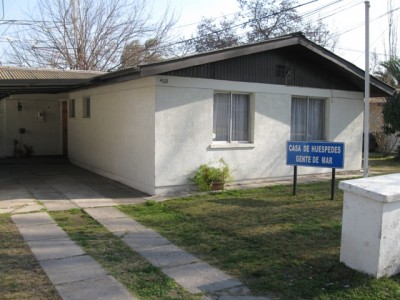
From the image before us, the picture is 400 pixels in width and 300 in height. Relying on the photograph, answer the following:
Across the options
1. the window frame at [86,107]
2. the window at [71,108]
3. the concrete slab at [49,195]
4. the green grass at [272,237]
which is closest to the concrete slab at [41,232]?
the green grass at [272,237]

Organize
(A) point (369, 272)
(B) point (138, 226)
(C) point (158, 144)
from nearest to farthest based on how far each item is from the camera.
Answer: (A) point (369, 272) → (B) point (138, 226) → (C) point (158, 144)

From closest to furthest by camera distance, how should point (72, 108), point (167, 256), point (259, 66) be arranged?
point (167, 256)
point (259, 66)
point (72, 108)

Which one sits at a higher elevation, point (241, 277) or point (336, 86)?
point (336, 86)

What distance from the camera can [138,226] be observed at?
7145 mm

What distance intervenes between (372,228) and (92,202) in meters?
6.02

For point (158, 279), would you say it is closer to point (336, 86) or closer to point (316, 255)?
point (316, 255)

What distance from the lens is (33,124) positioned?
18.1 metres

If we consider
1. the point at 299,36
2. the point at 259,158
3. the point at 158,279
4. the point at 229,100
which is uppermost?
the point at 299,36

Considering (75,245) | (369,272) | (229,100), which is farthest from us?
(229,100)

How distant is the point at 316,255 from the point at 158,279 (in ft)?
6.72

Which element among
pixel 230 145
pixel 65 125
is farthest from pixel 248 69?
pixel 65 125

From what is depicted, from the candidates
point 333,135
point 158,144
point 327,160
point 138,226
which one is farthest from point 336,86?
point 138,226

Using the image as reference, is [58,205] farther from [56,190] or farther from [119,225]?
[119,225]

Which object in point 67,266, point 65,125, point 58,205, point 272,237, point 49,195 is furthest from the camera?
point 65,125
